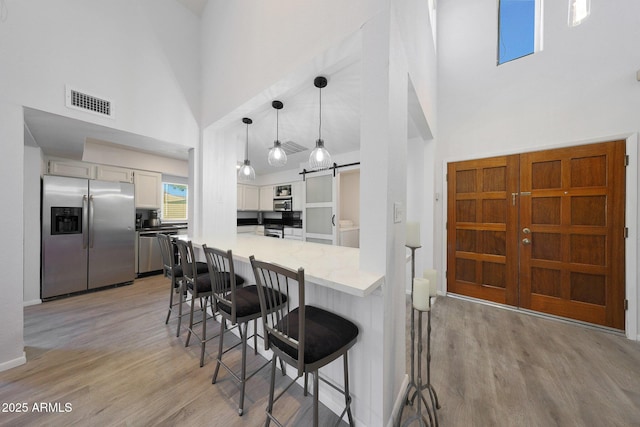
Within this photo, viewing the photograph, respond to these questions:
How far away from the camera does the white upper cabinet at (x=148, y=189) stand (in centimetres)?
418

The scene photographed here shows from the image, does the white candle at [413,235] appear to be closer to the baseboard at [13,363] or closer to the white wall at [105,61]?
the white wall at [105,61]

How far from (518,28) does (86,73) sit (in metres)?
5.15

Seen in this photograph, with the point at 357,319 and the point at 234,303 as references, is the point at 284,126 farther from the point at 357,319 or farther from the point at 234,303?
the point at 357,319

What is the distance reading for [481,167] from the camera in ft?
10.0

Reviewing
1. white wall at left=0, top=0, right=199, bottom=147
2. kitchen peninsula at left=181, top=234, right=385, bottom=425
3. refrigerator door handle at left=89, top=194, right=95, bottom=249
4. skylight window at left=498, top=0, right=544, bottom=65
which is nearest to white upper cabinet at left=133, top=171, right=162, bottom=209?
refrigerator door handle at left=89, top=194, right=95, bottom=249

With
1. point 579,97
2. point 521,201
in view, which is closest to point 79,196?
point 521,201

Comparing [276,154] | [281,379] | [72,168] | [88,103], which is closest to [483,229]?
[276,154]

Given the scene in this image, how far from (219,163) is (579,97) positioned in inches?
173

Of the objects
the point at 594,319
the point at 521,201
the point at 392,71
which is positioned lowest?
the point at 594,319

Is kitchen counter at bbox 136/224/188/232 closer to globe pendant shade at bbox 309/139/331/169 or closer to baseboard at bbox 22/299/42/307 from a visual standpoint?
baseboard at bbox 22/299/42/307

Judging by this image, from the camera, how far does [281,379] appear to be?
5.69ft

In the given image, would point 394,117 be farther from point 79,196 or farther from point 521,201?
point 79,196

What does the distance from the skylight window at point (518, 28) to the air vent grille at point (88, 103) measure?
4775 millimetres

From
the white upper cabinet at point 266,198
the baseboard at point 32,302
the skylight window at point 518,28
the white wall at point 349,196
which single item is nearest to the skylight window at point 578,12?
the skylight window at point 518,28
